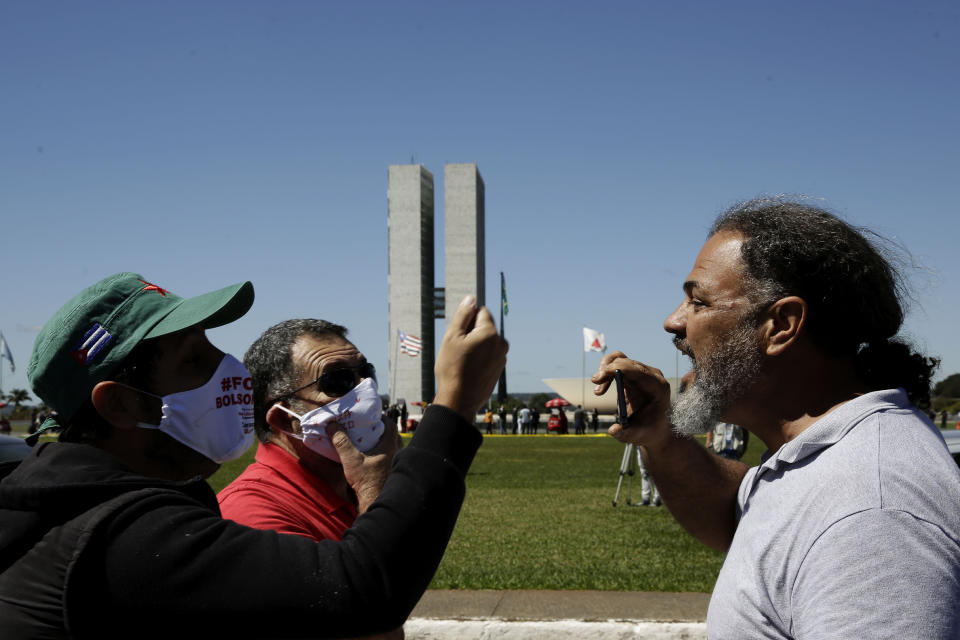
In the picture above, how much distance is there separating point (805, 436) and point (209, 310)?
4.89ft

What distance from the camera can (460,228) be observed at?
295 feet

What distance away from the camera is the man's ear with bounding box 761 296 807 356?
2406mm

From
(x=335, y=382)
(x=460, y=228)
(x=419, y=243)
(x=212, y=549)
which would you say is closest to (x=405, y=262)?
(x=419, y=243)

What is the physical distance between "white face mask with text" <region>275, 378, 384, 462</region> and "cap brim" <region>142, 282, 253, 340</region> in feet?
3.75

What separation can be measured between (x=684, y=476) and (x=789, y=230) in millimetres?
979

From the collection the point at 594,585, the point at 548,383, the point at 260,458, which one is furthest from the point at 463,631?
the point at 548,383

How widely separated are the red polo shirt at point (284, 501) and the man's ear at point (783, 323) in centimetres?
156

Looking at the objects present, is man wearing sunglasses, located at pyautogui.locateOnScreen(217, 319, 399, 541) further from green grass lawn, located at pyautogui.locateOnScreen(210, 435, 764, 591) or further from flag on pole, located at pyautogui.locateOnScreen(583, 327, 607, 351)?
flag on pole, located at pyautogui.locateOnScreen(583, 327, 607, 351)

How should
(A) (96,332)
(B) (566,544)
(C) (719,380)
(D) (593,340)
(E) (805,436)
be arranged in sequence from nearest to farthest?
(A) (96,332)
(E) (805,436)
(C) (719,380)
(B) (566,544)
(D) (593,340)

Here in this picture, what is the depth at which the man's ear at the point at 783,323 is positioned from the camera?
94.7 inches

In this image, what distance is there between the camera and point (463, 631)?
244 inches

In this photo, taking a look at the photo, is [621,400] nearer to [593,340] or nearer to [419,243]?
[593,340]

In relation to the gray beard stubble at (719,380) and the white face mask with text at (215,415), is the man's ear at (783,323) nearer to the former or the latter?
the gray beard stubble at (719,380)

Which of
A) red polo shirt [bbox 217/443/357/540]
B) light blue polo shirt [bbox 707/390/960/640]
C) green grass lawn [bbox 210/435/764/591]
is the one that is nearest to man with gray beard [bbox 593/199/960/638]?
light blue polo shirt [bbox 707/390/960/640]
